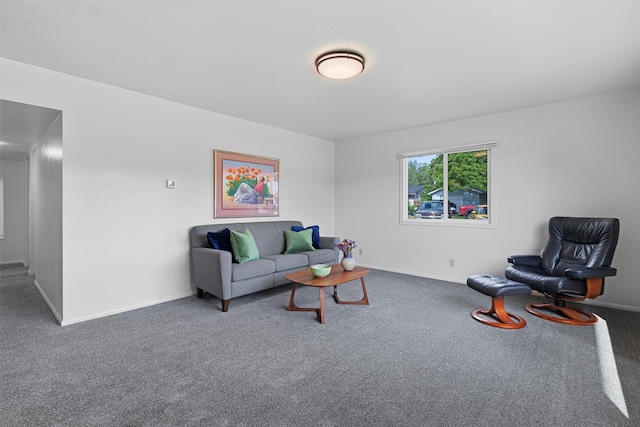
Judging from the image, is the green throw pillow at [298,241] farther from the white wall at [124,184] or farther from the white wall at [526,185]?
the white wall at [526,185]

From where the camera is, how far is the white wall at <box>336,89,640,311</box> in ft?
11.2

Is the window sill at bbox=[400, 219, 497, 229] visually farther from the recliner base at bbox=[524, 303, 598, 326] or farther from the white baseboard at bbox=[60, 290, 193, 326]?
the white baseboard at bbox=[60, 290, 193, 326]

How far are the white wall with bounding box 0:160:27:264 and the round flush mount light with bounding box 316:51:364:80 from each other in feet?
21.8

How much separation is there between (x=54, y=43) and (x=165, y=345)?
2.61m

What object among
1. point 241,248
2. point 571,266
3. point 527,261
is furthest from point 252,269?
point 571,266

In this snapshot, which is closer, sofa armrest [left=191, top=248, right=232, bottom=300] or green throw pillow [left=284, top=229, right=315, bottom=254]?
sofa armrest [left=191, top=248, right=232, bottom=300]

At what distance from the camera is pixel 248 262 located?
12.1ft

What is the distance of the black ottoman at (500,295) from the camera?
287cm

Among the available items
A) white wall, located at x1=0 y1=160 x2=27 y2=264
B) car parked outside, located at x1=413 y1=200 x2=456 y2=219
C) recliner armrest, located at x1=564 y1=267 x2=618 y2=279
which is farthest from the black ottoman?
white wall, located at x1=0 y1=160 x2=27 y2=264

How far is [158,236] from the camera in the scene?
363 cm

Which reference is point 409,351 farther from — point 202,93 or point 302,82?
point 202,93

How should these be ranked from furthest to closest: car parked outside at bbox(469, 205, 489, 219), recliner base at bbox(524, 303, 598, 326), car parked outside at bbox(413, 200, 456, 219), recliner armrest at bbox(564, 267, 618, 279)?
car parked outside at bbox(413, 200, 456, 219) < car parked outside at bbox(469, 205, 489, 219) < recliner base at bbox(524, 303, 598, 326) < recliner armrest at bbox(564, 267, 618, 279)

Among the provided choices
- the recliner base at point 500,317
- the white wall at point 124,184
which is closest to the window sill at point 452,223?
the recliner base at point 500,317

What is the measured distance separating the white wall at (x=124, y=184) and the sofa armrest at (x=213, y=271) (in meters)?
0.33
